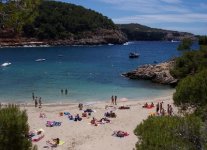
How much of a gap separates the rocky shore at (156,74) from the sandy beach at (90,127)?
554 inches

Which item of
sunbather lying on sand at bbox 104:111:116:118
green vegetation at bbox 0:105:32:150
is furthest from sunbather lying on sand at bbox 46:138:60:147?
green vegetation at bbox 0:105:32:150

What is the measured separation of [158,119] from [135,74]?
51710 millimetres

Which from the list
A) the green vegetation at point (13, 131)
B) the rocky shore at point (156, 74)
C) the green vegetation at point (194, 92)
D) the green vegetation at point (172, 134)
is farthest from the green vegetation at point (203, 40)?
the green vegetation at point (172, 134)

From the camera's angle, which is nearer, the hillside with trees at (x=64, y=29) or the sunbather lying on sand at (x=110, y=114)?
the sunbather lying on sand at (x=110, y=114)

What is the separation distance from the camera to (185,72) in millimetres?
41656

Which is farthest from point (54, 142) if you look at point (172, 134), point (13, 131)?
point (172, 134)

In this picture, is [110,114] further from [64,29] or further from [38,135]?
[64,29]

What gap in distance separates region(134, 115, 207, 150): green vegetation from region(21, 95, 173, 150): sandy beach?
45.6 feet

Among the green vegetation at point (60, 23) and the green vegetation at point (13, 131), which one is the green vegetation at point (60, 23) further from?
the green vegetation at point (13, 131)

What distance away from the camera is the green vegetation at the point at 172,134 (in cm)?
1009

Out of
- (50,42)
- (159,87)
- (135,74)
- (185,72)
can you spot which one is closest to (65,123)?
(185,72)

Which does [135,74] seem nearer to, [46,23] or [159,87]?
[159,87]

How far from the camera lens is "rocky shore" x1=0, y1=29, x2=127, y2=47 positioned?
158 m

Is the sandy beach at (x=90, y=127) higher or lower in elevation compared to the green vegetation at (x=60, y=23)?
lower
